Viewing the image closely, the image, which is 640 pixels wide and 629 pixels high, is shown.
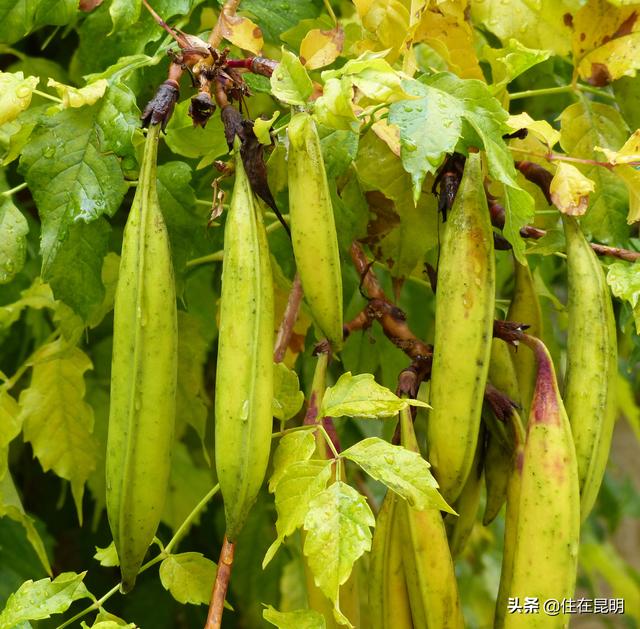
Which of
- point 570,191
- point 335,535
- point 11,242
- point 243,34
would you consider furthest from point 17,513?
point 570,191

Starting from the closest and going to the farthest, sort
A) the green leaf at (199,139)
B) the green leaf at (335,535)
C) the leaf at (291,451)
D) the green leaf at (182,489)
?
the green leaf at (335,535)
the leaf at (291,451)
the green leaf at (199,139)
the green leaf at (182,489)

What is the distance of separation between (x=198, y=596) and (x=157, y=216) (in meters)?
0.42

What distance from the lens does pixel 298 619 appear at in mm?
943

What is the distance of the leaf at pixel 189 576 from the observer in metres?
1.03

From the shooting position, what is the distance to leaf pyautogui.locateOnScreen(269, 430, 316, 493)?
0.96m

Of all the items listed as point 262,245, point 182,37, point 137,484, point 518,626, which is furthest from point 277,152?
point 518,626

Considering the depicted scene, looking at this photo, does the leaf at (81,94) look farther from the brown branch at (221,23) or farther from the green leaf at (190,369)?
the green leaf at (190,369)

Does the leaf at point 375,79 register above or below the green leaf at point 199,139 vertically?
above

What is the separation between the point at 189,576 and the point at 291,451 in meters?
0.19

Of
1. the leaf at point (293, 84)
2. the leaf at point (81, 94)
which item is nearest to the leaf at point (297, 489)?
the leaf at point (293, 84)

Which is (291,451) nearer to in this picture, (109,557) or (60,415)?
(109,557)

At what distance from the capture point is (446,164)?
3.42 feet

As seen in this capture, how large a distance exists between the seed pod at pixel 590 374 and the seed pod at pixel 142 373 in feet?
1.40

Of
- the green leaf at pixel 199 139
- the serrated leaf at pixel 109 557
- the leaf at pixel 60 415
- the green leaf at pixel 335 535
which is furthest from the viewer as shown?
the leaf at pixel 60 415
